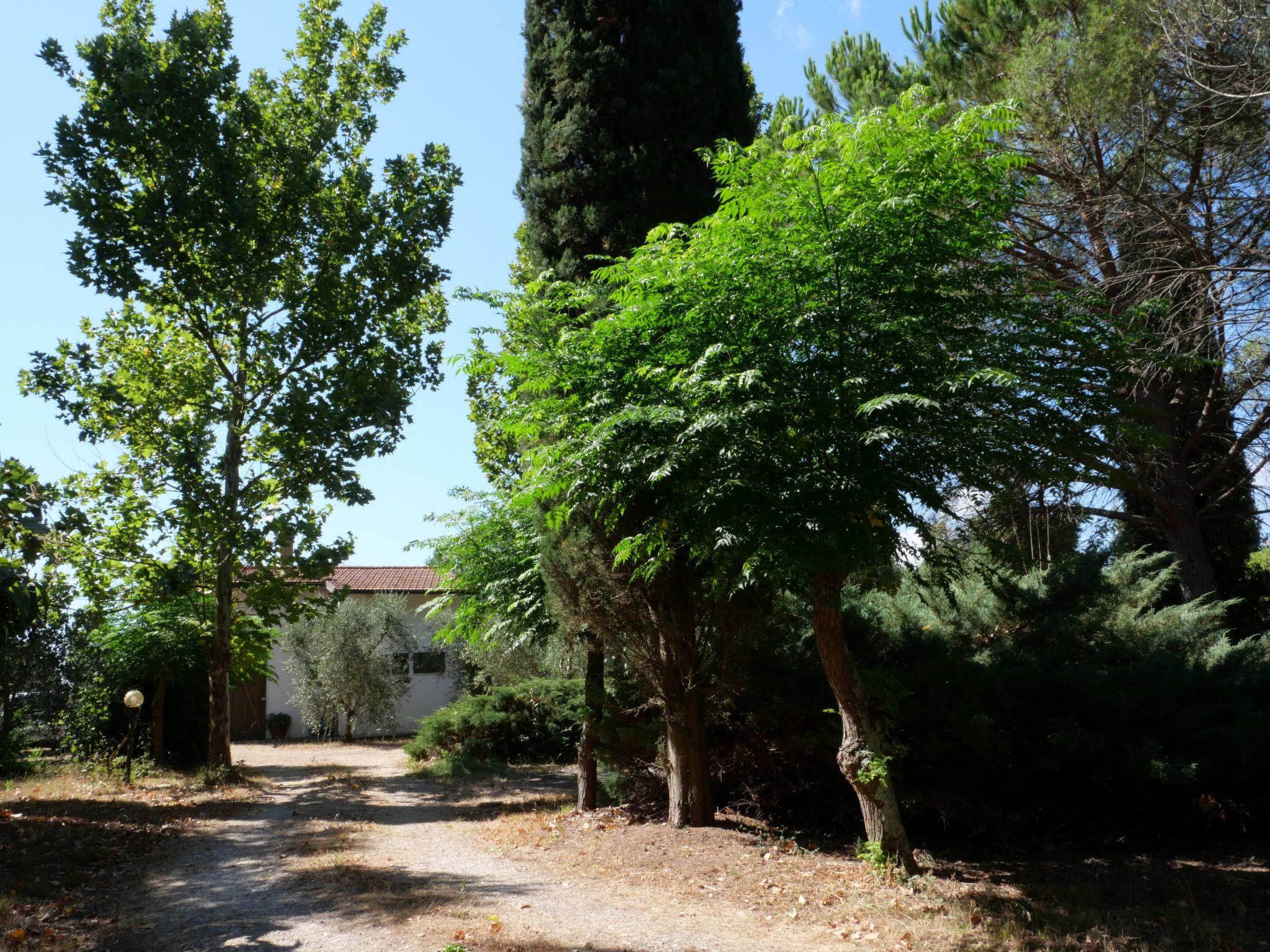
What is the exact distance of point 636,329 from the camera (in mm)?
6551

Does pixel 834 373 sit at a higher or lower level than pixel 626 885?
higher

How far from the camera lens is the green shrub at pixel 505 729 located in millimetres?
16719

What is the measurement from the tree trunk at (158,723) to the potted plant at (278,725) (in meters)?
11.5

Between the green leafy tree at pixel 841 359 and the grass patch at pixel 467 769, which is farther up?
the green leafy tree at pixel 841 359

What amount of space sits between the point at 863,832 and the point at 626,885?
2.78 m

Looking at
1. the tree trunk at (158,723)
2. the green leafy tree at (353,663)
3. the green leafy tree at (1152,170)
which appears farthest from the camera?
the green leafy tree at (353,663)

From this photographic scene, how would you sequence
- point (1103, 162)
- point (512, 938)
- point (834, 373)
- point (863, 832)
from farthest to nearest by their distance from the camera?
point (1103, 162), point (863, 832), point (834, 373), point (512, 938)

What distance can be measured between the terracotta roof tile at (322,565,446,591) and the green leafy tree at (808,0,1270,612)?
2210 cm

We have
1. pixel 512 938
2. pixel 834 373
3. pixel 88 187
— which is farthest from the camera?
pixel 88 187

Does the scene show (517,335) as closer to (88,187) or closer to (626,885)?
(626,885)

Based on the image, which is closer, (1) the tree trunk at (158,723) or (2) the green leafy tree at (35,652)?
(2) the green leafy tree at (35,652)

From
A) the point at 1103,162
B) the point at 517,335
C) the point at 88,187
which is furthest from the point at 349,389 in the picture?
the point at 1103,162

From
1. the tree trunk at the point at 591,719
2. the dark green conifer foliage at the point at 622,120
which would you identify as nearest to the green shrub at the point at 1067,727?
the tree trunk at the point at 591,719

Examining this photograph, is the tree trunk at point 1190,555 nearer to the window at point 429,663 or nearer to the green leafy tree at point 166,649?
the green leafy tree at point 166,649
